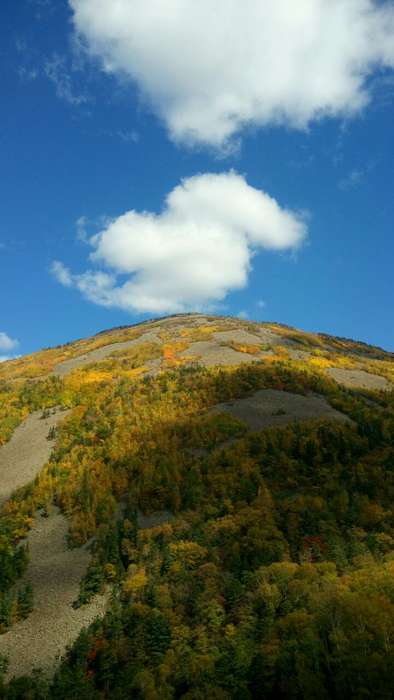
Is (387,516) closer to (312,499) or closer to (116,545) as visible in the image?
(312,499)

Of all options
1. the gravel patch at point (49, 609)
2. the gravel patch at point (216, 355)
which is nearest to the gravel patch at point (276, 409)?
the gravel patch at point (216, 355)

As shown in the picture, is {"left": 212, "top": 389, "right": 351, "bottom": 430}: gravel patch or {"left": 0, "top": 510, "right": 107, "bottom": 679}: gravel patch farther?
{"left": 212, "top": 389, "right": 351, "bottom": 430}: gravel patch

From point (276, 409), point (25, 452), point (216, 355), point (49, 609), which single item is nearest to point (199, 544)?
point (49, 609)

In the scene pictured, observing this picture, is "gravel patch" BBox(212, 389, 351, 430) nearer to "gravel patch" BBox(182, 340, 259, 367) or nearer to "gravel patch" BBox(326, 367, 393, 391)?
"gravel patch" BBox(326, 367, 393, 391)

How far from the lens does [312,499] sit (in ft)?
277

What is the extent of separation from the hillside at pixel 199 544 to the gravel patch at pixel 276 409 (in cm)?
65

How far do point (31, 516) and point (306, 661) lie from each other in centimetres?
5290

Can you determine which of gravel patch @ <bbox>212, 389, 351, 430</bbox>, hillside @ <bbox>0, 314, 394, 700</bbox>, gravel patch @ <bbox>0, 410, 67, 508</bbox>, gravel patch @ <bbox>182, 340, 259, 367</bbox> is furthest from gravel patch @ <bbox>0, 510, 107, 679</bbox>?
gravel patch @ <bbox>182, 340, 259, 367</bbox>

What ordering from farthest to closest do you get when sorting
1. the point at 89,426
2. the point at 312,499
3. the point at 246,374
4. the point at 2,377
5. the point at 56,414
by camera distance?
the point at 2,377 < the point at 246,374 < the point at 56,414 < the point at 89,426 < the point at 312,499

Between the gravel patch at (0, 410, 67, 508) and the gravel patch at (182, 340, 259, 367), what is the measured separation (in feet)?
193

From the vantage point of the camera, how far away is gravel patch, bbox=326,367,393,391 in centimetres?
16738

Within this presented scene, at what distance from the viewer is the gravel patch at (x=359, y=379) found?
167375 mm

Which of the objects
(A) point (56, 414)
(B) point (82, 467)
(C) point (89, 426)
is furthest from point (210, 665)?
(A) point (56, 414)

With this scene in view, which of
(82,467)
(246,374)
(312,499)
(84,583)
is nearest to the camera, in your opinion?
(84,583)
